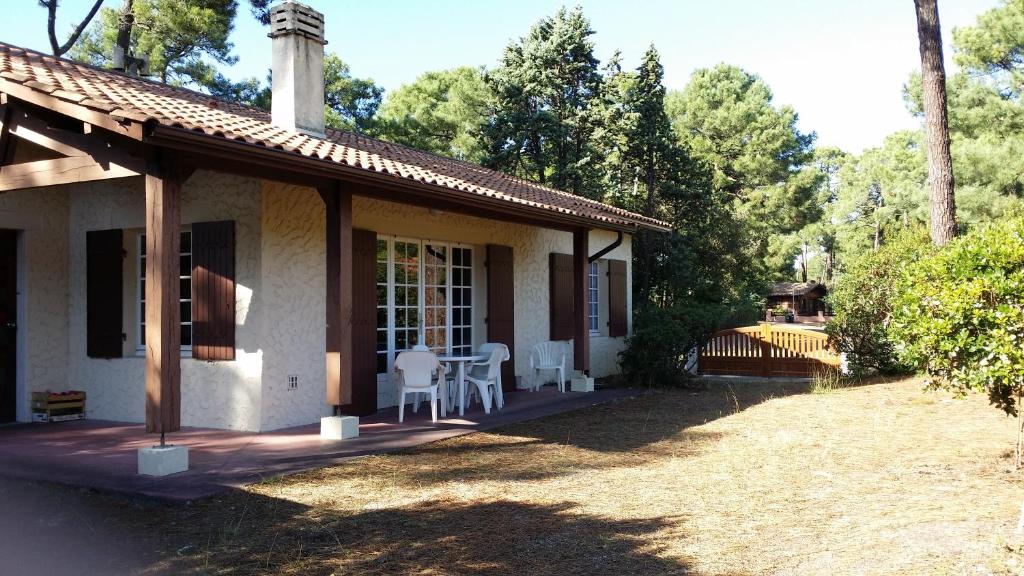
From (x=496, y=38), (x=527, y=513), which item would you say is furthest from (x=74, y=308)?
(x=496, y=38)

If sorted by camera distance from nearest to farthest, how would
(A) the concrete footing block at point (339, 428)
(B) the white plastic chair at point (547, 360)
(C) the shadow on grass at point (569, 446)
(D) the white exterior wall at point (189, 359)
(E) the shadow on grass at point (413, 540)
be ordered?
(E) the shadow on grass at point (413, 540) → (C) the shadow on grass at point (569, 446) → (A) the concrete footing block at point (339, 428) → (D) the white exterior wall at point (189, 359) → (B) the white plastic chair at point (547, 360)

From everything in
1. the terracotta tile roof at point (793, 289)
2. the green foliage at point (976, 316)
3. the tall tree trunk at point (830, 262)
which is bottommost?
the green foliage at point (976, 316)

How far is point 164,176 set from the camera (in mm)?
5574

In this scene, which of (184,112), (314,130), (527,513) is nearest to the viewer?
(527,513)

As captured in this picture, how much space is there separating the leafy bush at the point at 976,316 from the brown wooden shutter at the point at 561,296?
21.5 feet

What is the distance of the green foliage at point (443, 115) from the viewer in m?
27.6

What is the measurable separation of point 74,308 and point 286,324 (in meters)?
2.85

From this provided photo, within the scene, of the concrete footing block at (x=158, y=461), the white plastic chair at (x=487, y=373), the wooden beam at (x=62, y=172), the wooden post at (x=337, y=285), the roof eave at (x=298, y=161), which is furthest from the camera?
the white plastic chair at (x=487, y=373)

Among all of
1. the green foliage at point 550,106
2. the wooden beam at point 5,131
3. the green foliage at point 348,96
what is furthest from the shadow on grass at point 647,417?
the green foliage at point 348,96

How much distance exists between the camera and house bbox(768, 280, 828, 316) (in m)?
50.3

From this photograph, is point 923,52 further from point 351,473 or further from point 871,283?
point 351,473

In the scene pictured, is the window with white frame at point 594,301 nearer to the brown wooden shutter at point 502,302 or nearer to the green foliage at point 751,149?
the brown wooden shutter at point 502,302

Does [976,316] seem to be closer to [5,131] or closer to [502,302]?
[502,302]

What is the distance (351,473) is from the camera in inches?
236
